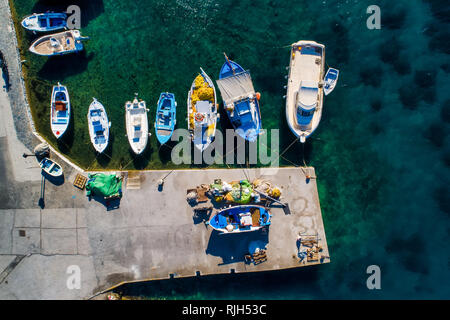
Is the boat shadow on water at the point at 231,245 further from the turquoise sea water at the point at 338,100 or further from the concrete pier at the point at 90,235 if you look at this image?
the turquoise sea water at the point at 338,100

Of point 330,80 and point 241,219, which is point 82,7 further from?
point 241,219

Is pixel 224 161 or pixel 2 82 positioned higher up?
pixel 2 82

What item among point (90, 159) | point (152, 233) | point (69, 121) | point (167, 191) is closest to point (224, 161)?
point (167, 191)

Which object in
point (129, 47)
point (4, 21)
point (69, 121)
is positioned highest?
point (4, 21)

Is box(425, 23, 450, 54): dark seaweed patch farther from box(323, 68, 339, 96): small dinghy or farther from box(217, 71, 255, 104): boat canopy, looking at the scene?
box(217, 71, 255, 104): boat canopy

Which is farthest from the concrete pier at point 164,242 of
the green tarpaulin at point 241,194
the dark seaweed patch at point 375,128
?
the dark seaweed patch at point 375,128

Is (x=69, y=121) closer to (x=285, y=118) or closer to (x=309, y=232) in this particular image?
(x=285, y=118)

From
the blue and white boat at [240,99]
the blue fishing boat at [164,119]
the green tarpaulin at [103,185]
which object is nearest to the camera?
the green tarpaulin at [103,185]
